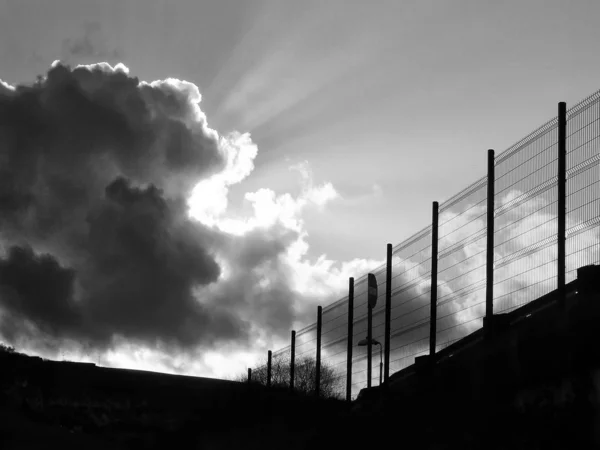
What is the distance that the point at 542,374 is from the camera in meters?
11.1

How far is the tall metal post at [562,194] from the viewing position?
38.9 feet

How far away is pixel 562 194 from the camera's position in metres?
12.2

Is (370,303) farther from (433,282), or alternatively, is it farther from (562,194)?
(562,194)

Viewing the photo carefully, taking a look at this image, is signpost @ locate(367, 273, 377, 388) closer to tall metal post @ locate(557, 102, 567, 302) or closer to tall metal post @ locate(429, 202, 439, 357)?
tall metal post @ locate(429, 202, 439, 357)

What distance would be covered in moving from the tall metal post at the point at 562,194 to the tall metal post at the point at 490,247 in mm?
2061

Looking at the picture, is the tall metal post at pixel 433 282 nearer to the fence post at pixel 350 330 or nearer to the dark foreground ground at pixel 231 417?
the dark foreground ground at pixel 231 417

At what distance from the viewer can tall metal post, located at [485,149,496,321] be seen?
14.0m

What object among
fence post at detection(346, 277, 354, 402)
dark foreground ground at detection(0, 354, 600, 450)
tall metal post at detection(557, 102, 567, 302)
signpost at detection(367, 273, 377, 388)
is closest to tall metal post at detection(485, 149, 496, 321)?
dark foreground ground at detection(0, 354, 600, 450)

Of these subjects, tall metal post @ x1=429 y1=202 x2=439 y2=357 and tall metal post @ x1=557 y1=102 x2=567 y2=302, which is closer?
tall metal post @ x1=557 y1=102 x2=567 y2=302

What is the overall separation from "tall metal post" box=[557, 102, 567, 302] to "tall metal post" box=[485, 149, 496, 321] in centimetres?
206

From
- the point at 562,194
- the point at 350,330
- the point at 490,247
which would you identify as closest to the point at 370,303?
the point at 350,330

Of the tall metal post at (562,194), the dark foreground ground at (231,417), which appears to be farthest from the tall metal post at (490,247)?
the tall metal post at (562,194)

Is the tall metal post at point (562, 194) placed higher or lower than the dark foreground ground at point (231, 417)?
higher

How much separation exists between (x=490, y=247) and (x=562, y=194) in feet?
7.48
